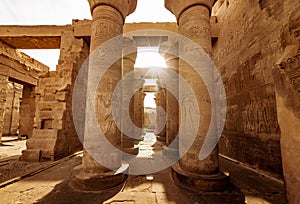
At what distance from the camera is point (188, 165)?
325 cm

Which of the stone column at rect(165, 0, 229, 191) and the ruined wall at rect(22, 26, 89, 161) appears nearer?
the stone column at rect(165, 0, 229, 191)

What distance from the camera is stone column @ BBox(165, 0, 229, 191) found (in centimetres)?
289

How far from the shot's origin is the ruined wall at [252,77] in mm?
3746

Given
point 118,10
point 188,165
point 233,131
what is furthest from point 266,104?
point 118,10

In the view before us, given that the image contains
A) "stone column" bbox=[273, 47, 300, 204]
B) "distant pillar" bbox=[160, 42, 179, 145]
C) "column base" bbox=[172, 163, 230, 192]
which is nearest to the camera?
"stone column" bbox=[273, 47, 300, 204]

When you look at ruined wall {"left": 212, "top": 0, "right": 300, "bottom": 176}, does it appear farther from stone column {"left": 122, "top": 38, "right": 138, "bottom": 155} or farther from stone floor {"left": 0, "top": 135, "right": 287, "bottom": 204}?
stone column {"left": 122, "top": 38, "right": 138, "bottom": 155}

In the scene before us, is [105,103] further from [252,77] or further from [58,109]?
[252,77]

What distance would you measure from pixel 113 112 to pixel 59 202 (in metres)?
1.83

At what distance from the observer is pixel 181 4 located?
3.79 m

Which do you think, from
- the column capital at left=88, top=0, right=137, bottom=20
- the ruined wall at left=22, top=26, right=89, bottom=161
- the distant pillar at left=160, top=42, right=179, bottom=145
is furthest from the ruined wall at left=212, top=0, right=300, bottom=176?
the ruined wall at left=22, top=26, right=89, bottom=161

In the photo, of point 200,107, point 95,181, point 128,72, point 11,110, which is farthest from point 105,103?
point 11,110

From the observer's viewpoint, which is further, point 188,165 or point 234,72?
point 234,72

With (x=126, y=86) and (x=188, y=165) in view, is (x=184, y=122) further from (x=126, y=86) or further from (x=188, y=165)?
(x=126, y=86)

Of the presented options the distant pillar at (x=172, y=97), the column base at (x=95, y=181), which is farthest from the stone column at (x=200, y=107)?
the distant pillar at (x=172, y=97)
